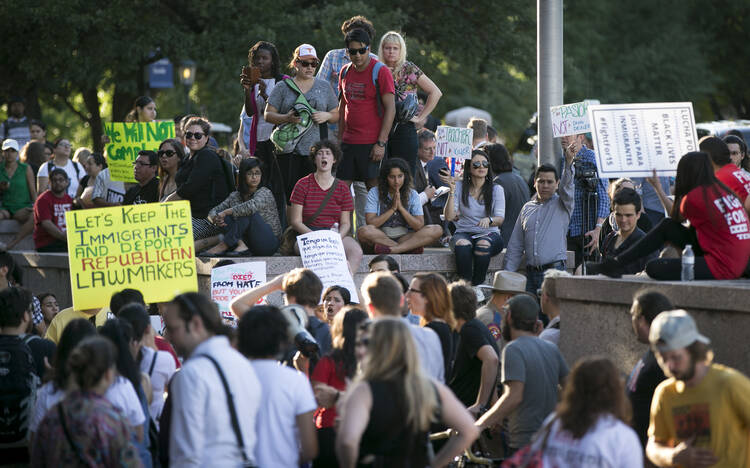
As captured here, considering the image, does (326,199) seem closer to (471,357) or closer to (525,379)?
(471,357)

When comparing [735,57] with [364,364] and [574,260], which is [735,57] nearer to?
[574,260]

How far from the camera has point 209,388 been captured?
5.87 meters

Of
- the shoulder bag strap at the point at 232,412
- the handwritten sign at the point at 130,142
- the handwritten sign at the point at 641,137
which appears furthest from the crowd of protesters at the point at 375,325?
the handwritten sign at the point at 130,142

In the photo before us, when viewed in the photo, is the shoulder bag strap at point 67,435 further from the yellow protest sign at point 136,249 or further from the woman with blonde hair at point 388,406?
the yellow protest sign at point 136,249

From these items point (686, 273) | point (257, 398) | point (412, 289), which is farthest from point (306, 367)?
point (686, 273)

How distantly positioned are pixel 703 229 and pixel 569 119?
463 cm

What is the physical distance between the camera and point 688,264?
8.41 m

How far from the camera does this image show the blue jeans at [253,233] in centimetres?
1232

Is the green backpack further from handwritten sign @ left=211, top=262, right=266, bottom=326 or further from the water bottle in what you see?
the water bottle

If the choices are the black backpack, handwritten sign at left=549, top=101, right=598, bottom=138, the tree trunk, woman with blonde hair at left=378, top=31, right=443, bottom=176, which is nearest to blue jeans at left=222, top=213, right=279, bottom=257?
woman with blonde hair at left=378, top=31, right=443, bottom=176

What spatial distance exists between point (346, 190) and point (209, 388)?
21.1 ft

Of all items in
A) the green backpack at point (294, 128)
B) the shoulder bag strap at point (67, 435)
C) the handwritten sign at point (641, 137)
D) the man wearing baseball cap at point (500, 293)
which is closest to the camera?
the shoulder bag strap at point (67, 435)

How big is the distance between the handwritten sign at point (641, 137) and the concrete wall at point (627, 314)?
59.5 inches

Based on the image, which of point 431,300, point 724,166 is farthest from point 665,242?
point 431,300
